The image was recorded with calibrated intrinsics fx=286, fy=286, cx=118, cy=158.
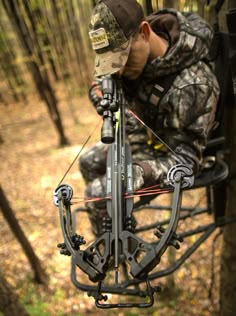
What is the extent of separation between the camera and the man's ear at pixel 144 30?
6.03 feet

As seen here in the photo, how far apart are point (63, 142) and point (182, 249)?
3.78 metres

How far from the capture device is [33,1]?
20.7 ft

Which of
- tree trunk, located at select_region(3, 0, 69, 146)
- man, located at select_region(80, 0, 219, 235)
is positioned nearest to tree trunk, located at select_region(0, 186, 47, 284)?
man, located at select_region(80, 0, 219, 235)

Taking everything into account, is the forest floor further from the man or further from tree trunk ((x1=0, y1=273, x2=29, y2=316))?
the man

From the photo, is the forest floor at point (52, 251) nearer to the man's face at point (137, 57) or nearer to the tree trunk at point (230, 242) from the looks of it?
the tree trunk at point (230, 242)

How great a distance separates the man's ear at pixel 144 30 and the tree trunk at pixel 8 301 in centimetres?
209

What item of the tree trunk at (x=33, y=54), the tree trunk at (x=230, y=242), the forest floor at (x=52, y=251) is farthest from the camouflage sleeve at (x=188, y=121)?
the tree trunk at (x=33, y=54)

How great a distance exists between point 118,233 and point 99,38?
1.13 metres

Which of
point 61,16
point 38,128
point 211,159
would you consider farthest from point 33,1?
point 211,159

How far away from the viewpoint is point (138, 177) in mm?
1757

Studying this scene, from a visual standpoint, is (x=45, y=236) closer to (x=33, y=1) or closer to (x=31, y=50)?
(x=31, y=50)

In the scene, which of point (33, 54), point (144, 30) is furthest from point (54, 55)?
point (144, 30)

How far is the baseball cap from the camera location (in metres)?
1.66

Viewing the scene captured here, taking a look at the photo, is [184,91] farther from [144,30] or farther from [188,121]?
[144,30]
